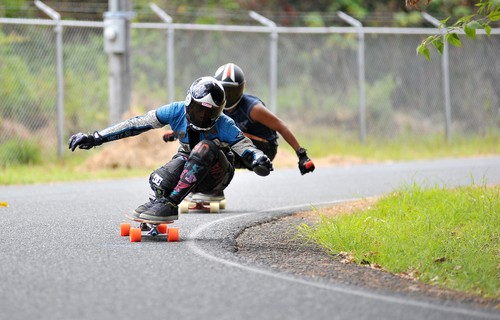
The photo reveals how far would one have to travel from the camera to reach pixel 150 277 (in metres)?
6.98

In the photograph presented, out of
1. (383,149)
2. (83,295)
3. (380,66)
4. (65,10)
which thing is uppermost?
(65,10)

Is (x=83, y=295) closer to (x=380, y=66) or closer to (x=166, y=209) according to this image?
(x=166, y=209)

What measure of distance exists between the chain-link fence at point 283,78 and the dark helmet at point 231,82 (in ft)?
23.7

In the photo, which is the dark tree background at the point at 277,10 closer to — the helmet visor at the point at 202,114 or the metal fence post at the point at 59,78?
the metal fence post at the point at 59,78

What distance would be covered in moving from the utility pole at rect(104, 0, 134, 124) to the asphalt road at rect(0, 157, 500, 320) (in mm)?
5855

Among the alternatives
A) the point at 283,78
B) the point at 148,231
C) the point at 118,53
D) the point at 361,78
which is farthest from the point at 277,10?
the point at 148,231

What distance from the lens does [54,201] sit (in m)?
12.2

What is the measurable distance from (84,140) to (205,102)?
1130 mm

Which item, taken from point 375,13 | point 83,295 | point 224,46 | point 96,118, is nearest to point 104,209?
point 83,295

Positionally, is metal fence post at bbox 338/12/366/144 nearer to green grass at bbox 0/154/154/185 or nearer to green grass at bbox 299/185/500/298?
green grass at bbox 0/154/154/185

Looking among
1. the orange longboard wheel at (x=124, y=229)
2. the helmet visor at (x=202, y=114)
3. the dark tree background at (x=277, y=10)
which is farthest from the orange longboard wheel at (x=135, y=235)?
the dark tree background at (x=277, y=10)

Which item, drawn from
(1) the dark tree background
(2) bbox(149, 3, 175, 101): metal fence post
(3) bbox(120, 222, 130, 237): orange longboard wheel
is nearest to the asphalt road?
(3) bbox(120, 222, 130, 237): orange longboard wheel

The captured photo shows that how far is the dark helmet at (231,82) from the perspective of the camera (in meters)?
11.1

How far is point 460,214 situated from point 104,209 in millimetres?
3915
